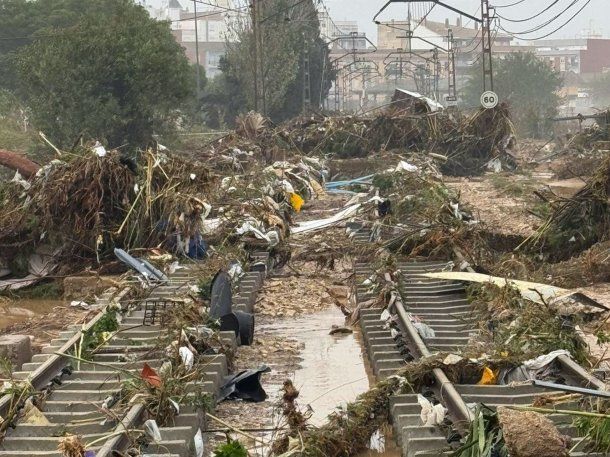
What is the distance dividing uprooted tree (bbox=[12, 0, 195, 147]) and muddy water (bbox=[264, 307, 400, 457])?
22.0 m

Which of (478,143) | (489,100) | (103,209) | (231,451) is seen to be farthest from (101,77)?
(231,451)

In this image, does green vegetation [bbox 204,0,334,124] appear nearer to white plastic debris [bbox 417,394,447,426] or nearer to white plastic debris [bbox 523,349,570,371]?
white plastic debris [bbox 523,349,570,371]

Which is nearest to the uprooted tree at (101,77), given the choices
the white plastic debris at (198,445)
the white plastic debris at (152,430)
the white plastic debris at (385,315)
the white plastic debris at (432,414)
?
the white plastic debris at (385,315)

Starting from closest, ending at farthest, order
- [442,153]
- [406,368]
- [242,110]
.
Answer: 1. [406,368]
2. [442,153]
3. [242,110]

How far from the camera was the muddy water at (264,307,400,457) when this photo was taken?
30.8ft

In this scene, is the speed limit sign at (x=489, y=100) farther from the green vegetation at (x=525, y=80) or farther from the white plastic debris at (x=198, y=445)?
the green vegetation at (x=525, y=80)

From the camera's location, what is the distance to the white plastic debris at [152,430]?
7039 millimetres

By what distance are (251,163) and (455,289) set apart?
718 inches

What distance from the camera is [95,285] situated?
14.9 m

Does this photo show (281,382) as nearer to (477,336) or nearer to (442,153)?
(477,336)

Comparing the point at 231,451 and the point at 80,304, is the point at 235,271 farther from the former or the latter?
the point at 231,451

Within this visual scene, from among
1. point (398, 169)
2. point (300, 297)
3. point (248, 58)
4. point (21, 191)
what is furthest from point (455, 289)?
point (248, 58)

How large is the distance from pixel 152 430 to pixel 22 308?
8501 millimetres

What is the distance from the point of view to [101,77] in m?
34.9
